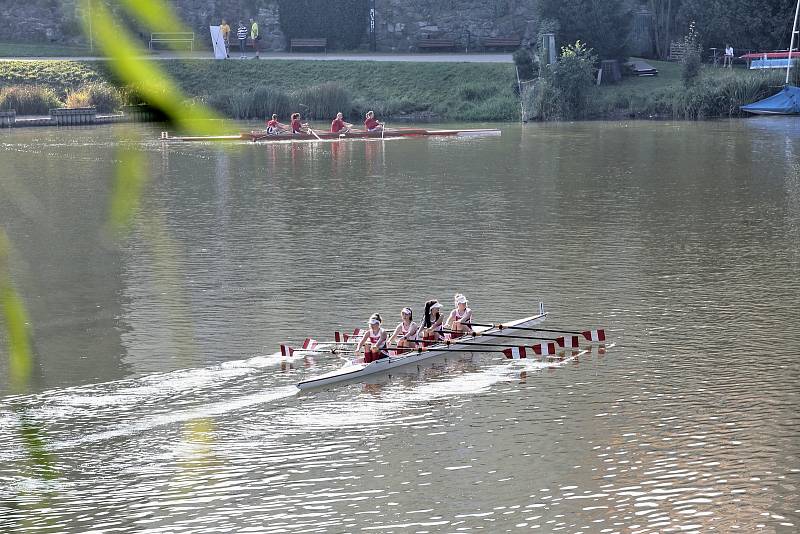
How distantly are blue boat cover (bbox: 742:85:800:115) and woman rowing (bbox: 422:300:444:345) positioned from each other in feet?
141

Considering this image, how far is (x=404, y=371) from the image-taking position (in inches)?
727

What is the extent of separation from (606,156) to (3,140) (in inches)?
1076

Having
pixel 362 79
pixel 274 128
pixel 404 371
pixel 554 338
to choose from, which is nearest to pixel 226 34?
pixel 362 79

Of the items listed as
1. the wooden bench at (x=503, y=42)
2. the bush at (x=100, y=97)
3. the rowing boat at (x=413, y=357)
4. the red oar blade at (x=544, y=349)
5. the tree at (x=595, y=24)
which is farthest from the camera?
the wooden bench at (x=503, y=42)

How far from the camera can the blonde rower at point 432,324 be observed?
19.2 m

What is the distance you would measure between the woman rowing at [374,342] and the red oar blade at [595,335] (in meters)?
3.35

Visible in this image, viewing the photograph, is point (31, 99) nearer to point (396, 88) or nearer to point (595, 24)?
point (396, 88)

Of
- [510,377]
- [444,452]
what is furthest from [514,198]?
[444,452]

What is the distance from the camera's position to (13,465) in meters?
14.7

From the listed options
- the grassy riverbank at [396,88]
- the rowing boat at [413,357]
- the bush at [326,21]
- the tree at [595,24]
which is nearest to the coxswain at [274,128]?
the grassy riverbank at [396,88]

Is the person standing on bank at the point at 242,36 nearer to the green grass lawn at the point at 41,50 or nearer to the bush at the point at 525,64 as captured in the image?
the green grass lawn at the point at 41,50

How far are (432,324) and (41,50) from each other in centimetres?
5548

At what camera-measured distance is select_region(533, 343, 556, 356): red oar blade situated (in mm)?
19094

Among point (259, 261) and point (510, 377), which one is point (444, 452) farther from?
point (259, 261)
